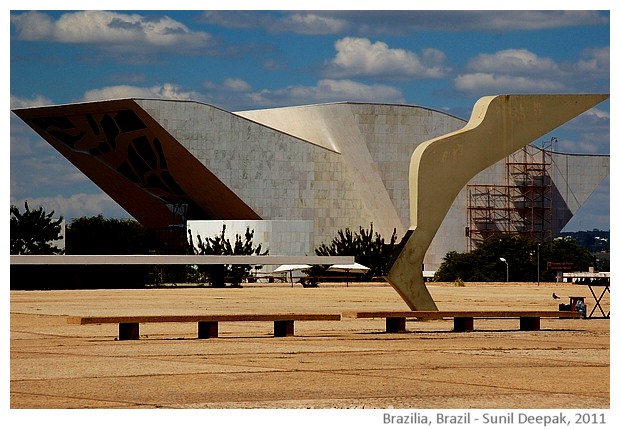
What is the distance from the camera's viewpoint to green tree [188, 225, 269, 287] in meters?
55.3

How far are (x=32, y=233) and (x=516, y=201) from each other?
33.3 m

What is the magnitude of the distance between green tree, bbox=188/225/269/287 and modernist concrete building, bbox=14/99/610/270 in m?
3.34

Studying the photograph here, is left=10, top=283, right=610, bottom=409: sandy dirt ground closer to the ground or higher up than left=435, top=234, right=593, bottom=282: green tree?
closer to the ground

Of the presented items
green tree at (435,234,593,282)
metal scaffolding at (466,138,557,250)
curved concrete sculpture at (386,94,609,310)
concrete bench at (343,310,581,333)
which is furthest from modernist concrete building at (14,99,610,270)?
concrete bench at (343,310,581,333)

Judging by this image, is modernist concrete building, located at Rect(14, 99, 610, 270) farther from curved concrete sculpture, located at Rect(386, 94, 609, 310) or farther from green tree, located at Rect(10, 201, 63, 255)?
curved concrete sculpture, located at Rect(386, 94, 609, 310)

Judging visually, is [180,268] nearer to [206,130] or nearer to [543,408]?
[206,130]

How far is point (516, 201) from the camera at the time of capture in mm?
83312

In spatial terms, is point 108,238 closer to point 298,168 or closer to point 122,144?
point 122,144

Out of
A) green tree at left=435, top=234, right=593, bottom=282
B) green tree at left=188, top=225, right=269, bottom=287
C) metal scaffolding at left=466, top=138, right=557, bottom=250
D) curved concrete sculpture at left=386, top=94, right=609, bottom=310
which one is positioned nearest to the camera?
curved concrete sculpture at left=386, top=94, right=609, bottom=310

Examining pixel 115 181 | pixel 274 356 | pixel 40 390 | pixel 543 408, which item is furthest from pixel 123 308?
pixel 115 181

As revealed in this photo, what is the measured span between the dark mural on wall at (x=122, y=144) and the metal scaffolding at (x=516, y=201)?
20107 millimetres

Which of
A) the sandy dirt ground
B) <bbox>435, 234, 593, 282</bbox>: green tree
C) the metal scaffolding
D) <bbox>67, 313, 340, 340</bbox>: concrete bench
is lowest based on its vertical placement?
the sandy dirt ground

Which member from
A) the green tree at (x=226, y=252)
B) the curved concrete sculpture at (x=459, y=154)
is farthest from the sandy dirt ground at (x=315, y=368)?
the green tree at (x=226, y=252)

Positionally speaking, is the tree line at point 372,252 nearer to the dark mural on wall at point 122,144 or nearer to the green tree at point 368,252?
the green tree at point 368,252
